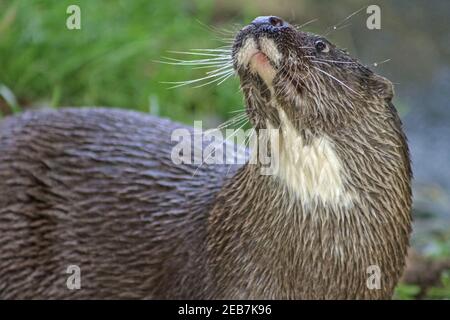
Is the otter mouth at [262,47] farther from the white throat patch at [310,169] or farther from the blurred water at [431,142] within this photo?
the blurred water at [431,142]

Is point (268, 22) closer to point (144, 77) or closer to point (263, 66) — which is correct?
point (263, 66)

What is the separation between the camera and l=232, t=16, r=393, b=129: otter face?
2.67 m

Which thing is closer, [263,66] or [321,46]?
[263,66]

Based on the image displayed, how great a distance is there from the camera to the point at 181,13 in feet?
17.9

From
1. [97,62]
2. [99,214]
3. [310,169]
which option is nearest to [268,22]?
[310,169]

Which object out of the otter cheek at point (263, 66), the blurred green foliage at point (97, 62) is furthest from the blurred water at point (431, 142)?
the otter cheek at point (263, 66)

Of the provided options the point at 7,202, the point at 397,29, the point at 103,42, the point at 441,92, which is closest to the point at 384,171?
the point at 7,202

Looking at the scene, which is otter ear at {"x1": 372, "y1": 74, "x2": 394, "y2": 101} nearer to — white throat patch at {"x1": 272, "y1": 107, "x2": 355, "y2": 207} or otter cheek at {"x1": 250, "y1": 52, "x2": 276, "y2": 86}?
white throat patch at {"x1": 272, "y1": 107, "x2": 355, "y2": 207}

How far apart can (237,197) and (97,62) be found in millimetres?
1914

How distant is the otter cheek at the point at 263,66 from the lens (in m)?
2.67

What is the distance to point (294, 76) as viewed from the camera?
2.69 metres

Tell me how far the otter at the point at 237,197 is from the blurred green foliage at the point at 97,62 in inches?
44.4

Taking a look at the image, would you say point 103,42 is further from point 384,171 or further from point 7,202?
point 384,171
